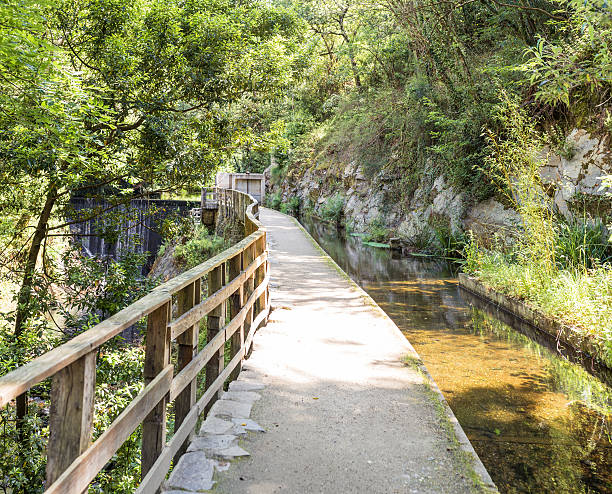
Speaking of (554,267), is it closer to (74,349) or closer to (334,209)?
(74,349)

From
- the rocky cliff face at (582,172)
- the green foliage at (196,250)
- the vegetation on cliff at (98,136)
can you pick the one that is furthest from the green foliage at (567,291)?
the green foliage at (196,250)

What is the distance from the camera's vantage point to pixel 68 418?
170cm

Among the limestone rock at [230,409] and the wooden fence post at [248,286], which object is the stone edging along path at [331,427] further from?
the wooden fence post at [248,286]

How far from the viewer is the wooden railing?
1.66 m

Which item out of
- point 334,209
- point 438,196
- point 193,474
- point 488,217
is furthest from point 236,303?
point 334,209

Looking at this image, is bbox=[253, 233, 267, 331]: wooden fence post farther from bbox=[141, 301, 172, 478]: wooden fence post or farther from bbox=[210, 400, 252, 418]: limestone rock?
bbox=[141, 301, 172, 478]: wooden fence post

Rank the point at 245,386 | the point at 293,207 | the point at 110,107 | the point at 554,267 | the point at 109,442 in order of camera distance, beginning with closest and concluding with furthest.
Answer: the point at 109,442, the point at 245,386, the point at 554,267, the point at 110,107, the point at 293,207

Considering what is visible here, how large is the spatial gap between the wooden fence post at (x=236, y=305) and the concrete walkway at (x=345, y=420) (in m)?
0.23

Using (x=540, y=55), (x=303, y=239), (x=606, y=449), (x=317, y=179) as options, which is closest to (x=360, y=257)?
(x=303, y=239)

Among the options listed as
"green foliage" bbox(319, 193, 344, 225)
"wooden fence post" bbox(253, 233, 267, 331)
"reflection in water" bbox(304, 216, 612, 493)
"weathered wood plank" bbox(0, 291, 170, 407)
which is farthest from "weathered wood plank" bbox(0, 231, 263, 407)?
"green foliage" bbox(319, 193, 344, 225)

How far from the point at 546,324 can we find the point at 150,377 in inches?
245

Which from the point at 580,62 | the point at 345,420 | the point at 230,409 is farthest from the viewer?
the point at 580,62

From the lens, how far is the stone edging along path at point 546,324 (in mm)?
5766

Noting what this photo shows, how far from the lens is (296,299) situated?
304 inches
